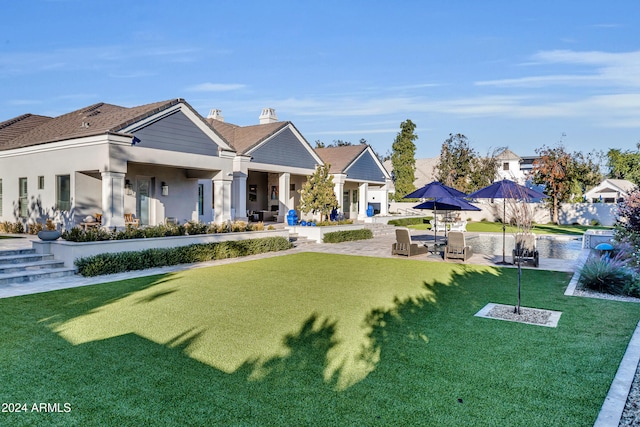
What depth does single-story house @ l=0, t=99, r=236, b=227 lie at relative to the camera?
1506cm

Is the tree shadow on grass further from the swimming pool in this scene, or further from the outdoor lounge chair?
the swimming pool

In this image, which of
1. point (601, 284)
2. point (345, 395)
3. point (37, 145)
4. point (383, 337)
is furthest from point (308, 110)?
point (345, 395)

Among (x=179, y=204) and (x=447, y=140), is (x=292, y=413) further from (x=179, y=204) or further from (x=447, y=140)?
(x=447, y=140)

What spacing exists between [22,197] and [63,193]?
3215 mm

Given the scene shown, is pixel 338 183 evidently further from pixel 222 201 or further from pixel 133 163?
pixel 133 163

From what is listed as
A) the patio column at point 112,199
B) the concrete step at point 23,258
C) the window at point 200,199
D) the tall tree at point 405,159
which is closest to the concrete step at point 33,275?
the concrete step at point 23,258

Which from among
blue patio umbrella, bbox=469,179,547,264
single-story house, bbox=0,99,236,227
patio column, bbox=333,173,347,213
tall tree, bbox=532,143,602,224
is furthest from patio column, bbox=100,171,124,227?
tall tree, bbox=532,143,602,224

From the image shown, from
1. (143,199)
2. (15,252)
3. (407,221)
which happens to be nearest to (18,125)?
(143,199)

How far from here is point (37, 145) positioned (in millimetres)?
17047

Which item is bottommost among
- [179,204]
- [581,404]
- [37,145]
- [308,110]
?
[581,404]

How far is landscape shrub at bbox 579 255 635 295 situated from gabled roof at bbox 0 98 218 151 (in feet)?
50.2

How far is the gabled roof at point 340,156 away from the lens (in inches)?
1201

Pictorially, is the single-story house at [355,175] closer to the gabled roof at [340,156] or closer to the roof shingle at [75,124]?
the gabled roof at [340,156]

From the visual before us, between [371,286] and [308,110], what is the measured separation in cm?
2092
